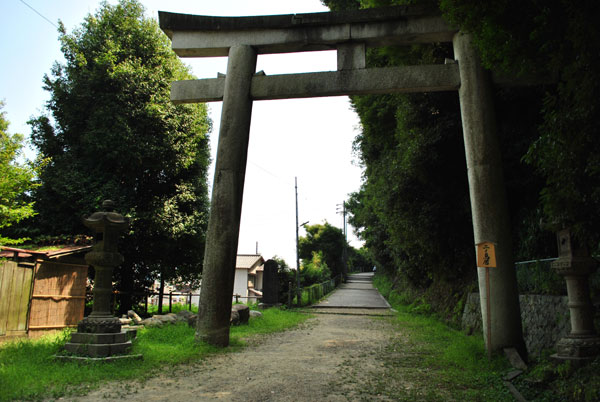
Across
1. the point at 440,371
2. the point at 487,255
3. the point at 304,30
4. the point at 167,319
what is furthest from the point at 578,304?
the point at 167,319

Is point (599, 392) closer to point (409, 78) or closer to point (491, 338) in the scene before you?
point (491, 338)

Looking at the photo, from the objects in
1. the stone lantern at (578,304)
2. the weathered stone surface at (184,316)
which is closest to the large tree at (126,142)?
the weathered stone surface at (184,316)

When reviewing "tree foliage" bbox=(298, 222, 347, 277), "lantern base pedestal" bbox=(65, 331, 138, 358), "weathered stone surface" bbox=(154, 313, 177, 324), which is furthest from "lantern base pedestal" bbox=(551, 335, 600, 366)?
"tree foliage" bbox=(298, 222, 347, 277)

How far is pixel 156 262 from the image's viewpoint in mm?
15312

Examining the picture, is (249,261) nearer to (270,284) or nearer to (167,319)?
(270,284)

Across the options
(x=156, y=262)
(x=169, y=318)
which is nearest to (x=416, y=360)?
(x=169, y=318)

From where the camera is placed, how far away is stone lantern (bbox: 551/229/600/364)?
4594 millimetres

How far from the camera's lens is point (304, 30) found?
8.30m

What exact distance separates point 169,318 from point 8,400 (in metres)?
8.07

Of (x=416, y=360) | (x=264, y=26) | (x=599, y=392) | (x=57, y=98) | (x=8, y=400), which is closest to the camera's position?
(x=599, y=392)

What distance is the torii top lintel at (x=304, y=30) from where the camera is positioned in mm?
7914

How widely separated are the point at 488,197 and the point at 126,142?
1172 cm

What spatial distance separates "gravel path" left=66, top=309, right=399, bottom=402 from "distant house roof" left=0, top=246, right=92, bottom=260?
466 centimetres

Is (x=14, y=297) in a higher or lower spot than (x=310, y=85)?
lower
